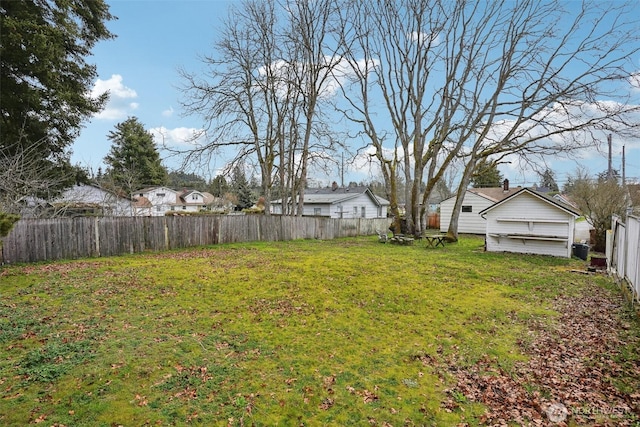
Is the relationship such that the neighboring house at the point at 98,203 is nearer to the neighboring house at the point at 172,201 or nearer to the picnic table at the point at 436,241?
the neighboring house at the point at 172,201

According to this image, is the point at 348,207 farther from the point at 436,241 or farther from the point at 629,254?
the point at 629,254

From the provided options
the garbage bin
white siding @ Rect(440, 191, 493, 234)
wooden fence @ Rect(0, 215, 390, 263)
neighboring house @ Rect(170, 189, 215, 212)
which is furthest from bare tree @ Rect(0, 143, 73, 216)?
neighboring house @ Rect(170, 189, 215, 212)

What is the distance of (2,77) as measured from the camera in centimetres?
1041

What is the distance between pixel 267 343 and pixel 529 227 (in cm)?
1282

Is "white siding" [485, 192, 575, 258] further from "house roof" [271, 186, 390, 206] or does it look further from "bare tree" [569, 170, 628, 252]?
"house roof" [271, 186, 390, 206]

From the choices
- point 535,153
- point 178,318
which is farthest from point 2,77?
point 535,153

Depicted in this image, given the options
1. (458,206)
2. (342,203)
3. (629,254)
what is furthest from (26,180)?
(342,203)

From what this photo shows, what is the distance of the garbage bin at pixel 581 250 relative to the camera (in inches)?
492

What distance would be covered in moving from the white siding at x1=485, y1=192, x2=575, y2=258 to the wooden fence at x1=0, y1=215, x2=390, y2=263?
370 inches

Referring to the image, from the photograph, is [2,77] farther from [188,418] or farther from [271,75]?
[188,418]

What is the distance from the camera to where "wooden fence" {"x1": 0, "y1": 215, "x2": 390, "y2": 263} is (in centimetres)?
972

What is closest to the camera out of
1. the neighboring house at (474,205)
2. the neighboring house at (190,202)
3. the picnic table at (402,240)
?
the picnic table at (402,240)

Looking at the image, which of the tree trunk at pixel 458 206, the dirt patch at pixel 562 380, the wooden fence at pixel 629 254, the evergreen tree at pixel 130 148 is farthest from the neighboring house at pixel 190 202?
the dirt patch at pixel 562 380

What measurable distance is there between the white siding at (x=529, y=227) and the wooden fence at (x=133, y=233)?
30.8 feet
